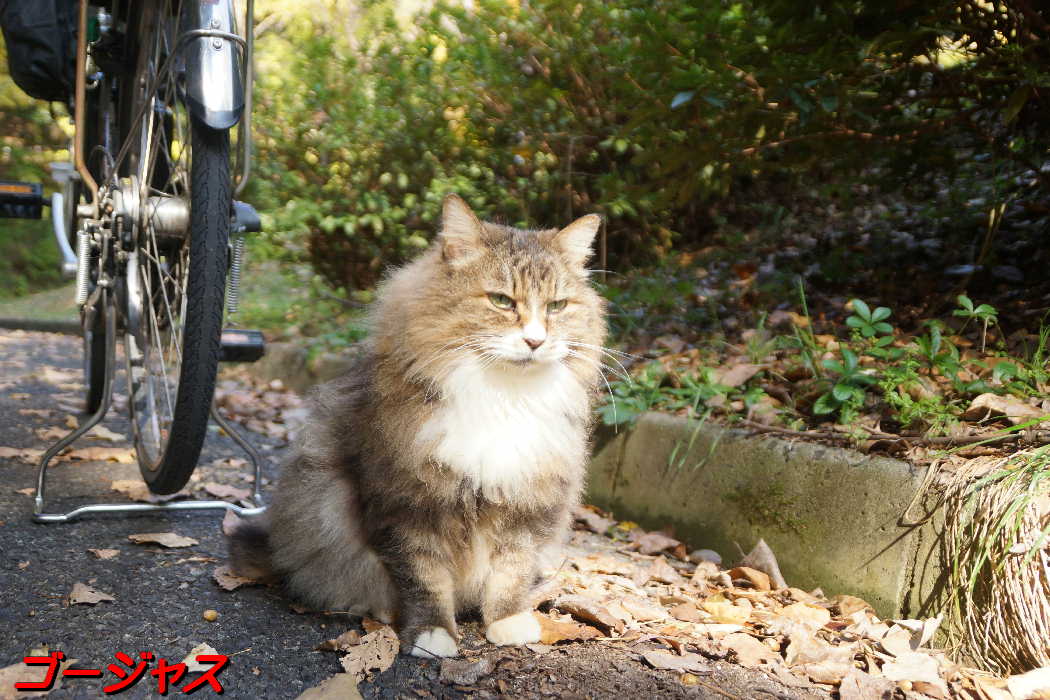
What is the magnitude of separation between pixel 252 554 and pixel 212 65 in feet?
4.79

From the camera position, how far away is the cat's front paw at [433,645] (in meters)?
2.05

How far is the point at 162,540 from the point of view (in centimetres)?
260

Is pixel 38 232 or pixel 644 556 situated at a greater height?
pixel 38 232

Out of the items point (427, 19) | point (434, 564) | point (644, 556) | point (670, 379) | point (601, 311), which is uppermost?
point (427, 19)

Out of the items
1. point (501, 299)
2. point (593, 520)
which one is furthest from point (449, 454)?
point (593, 520)

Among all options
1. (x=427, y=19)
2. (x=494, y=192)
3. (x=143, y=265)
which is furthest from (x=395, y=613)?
(x=427, y=19)

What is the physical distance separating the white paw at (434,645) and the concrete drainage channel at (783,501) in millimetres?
1287

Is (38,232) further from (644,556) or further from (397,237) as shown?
(644,556)

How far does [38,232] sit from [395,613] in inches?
414

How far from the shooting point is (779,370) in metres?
3.35

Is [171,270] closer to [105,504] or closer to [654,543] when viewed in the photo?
[105,504]

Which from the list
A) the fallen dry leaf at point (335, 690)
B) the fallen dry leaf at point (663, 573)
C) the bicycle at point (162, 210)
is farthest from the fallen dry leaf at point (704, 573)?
the bicycle at point (162, 210)

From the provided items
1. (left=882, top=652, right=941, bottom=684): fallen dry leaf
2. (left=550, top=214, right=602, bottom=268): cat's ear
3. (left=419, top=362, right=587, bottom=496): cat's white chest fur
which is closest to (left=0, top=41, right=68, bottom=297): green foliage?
(left=550, top=214, right=602, bottom=268): cat's ear

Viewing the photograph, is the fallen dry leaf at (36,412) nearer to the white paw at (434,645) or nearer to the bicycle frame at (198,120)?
the bicycle frame at (198,120)
